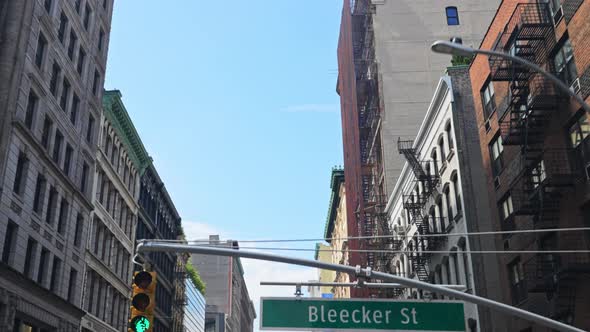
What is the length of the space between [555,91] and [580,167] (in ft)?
11.0

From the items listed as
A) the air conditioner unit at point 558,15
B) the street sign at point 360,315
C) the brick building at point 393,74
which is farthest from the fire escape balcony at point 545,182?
→ the brick building at point 393,74

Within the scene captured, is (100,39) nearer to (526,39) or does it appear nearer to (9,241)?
(9,241)

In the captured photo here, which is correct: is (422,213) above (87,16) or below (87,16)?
below

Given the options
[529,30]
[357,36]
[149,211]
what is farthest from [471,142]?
[149,211]

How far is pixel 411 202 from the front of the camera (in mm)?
48438

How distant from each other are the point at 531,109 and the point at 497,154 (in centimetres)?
767

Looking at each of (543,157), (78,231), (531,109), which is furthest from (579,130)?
(78,231)

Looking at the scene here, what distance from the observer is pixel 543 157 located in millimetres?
26875

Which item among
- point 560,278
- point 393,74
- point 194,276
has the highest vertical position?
point 393,74

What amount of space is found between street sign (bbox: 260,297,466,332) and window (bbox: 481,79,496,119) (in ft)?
62.3

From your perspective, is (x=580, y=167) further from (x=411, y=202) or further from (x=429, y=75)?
(x=429, y=75)

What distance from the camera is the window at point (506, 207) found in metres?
31.9

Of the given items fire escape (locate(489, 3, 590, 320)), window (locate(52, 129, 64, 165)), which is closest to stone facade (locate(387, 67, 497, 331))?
fire escape (locate(489, 3, 590, 320))

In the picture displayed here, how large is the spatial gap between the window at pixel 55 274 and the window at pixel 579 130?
32.3 metres
